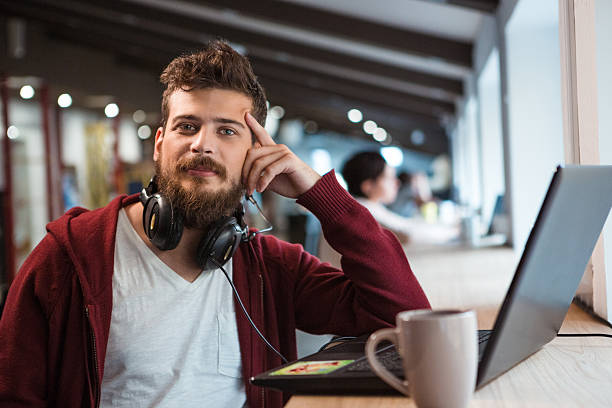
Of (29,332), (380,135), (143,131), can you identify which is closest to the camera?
(29,332)

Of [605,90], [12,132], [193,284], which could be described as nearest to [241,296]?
[193,284]

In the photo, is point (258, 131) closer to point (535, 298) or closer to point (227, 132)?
point (227, 132)

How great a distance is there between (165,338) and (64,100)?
7103mm

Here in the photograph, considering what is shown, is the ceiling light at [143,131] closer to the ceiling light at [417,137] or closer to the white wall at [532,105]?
the white wall at [532,105]

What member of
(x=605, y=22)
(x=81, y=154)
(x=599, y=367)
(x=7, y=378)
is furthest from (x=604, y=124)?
(x=81, y=154)

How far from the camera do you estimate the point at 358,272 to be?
4.21 ft

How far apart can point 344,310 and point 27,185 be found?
5873 millimetres

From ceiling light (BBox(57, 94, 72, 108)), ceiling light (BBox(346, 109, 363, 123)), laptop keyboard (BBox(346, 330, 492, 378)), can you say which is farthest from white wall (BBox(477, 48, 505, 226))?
ceiling light (BBox(346, 109, 363, 123))

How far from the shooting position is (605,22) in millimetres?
1382

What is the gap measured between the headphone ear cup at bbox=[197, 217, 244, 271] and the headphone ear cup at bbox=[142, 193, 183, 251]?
6 cm

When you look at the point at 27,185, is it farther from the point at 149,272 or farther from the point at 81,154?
the point at 149,272

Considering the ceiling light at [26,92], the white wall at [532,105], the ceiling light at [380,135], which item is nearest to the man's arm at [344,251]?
the white wall at [532,105]

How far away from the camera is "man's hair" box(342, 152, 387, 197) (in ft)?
12.0

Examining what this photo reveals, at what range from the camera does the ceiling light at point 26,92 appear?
20.9 ft
